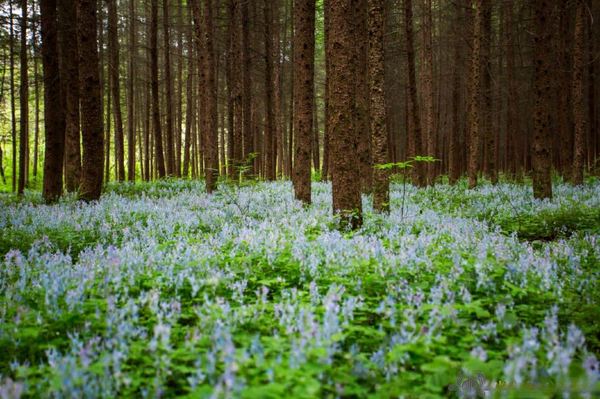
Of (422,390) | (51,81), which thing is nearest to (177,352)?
(422,390)

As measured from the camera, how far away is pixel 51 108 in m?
13.1

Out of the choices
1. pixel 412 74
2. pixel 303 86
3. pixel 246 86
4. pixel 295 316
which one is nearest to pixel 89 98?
pixel 303 86

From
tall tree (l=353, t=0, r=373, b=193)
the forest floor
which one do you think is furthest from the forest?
tall tree (l=353, t=0, r=373, b=193)

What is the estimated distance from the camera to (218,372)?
9.23ft

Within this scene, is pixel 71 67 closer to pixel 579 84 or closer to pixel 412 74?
pixel 412 74

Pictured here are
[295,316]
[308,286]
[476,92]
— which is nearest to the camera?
[295,316]

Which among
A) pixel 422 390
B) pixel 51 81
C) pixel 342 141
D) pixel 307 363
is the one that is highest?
pixel 51 81

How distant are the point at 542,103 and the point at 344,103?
7376 millimetres

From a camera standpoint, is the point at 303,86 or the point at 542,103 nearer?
the point at 303,86

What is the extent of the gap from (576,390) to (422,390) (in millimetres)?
878

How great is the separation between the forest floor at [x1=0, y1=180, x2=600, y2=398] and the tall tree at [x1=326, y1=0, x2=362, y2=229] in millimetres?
761

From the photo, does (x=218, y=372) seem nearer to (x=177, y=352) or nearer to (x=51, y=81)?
(x=177, y=352)

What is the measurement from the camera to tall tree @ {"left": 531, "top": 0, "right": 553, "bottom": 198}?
1188 cm

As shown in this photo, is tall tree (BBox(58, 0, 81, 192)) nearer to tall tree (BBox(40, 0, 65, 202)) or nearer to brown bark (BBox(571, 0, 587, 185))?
tall tree (BBox(40, 0, 65, 202))
